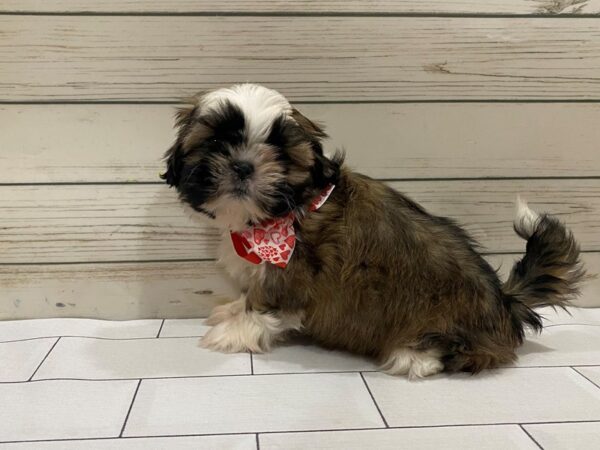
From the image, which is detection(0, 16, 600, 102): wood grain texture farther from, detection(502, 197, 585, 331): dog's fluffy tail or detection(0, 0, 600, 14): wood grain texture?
detection(502, 197, 585, 331): dog's fluffy tail

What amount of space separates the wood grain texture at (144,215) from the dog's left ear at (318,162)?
0.39m

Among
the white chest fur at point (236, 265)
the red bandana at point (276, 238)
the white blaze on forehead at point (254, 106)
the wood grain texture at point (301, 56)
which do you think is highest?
the wood grain texture at point (301, 56)

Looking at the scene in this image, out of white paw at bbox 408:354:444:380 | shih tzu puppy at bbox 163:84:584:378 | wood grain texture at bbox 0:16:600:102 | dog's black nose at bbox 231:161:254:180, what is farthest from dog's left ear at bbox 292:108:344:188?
white paw at bbox 408:354:444:380

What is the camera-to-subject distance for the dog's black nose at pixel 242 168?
1306 millimetres

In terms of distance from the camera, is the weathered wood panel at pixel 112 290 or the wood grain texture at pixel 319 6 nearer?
the wood grain texture at pixel 319 6

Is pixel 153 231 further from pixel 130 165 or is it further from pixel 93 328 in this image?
pixel 93 328

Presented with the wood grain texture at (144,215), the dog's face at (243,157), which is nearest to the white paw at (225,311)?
the wood grain texture at (144,215)

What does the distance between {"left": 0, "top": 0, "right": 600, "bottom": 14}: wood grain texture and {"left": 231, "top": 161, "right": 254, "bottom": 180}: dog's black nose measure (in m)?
0.59

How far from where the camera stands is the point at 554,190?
1.85m

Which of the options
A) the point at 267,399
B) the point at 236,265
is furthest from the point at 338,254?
the point at 267,399

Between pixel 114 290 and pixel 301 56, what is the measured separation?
0.96m

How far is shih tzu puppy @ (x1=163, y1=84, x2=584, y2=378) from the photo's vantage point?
1.34 meters

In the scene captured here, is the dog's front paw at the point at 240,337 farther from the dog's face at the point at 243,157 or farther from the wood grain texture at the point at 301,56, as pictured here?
the wood grain texture at the point at 301,56

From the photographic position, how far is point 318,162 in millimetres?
1417
